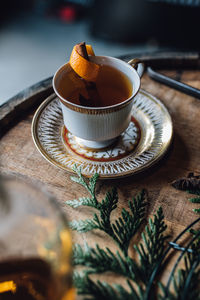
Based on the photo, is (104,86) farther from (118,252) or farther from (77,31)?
(77,31)

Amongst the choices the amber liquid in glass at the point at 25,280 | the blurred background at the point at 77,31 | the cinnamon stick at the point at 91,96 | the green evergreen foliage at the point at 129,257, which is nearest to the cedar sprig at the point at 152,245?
the green evergreen foliage at the point at 129,257

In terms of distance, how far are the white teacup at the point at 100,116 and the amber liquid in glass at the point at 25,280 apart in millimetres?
249

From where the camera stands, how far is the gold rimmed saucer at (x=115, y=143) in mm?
554

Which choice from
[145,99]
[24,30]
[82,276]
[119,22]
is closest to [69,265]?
[82,276]

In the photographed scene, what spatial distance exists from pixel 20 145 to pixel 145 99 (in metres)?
0.28

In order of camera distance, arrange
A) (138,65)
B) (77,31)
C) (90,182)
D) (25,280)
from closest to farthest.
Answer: (25,280) → (90,182) → (138,65) → (77,31)

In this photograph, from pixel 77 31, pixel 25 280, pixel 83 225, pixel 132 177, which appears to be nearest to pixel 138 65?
pixel 132 177

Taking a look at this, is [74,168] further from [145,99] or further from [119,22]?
Result: [119,22]

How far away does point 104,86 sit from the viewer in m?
0.63

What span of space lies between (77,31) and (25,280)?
1811mm

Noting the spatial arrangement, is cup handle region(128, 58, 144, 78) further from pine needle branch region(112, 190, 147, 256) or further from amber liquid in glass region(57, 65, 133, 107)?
pine needle branch region(112, 190, 147, 256)

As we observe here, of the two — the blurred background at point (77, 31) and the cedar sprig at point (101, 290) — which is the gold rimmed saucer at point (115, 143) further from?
the blurred background at point (77, 31)

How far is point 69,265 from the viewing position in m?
0.34

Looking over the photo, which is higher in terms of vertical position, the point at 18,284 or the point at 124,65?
the point at 124,65
